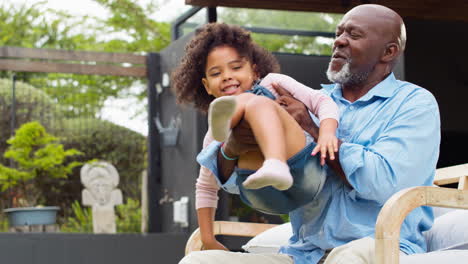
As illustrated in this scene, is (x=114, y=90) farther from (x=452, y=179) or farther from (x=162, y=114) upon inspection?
(x=452, y=179)

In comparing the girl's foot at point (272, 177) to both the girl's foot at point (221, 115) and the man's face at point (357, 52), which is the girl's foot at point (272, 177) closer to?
the girl's foot at point (221, 115)

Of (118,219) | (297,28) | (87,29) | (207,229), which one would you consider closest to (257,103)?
(207,229)

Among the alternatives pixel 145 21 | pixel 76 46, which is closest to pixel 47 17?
pixel 76 46

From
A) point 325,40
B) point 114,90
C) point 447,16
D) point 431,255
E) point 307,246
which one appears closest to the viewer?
point 431,255

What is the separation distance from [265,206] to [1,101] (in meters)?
4.91

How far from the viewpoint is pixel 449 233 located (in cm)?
247

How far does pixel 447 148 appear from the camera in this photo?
19.1 ft

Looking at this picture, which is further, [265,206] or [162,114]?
[162,114]

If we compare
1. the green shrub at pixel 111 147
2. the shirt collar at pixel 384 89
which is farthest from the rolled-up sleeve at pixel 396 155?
the green shrub at pixel 111 147

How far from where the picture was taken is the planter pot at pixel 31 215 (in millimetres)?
6312

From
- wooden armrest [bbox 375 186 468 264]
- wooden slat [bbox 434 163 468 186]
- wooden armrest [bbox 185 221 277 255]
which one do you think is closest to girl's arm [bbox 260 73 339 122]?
wooden armrest [bbox 375 186 468 264]

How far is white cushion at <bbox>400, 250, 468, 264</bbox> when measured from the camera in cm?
208

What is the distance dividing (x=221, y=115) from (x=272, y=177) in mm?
210

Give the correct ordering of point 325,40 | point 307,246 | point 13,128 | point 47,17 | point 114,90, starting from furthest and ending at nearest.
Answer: point 47,17
point 114,90
point 13,128
point 325,40
point 307,246
